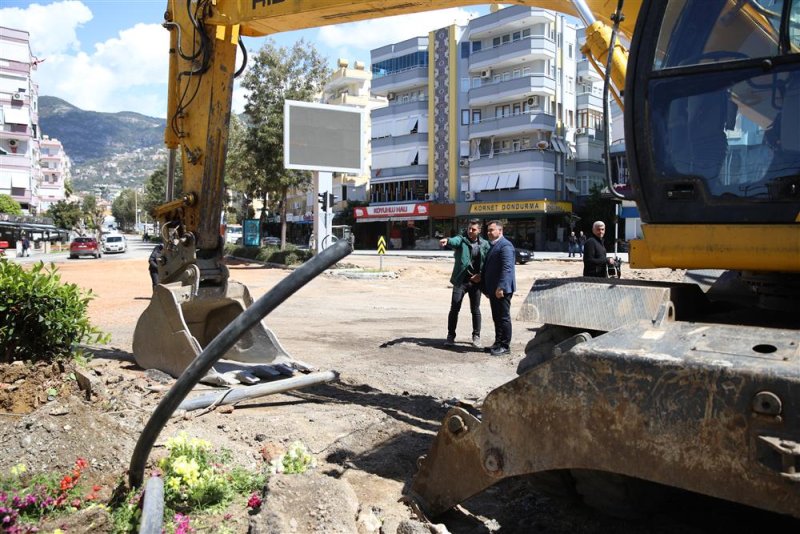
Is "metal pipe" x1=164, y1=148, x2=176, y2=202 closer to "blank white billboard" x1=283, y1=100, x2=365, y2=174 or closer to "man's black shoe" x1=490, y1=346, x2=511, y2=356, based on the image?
"man's black shoe" x1=490, y1=346, x2=511, y2=356

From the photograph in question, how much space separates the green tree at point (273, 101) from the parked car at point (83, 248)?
13.9 metres

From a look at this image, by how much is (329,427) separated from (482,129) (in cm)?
4795

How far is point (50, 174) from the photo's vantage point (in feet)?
328

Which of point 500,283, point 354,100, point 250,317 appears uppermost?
point 354,100

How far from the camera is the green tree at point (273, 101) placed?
32719 millimetres

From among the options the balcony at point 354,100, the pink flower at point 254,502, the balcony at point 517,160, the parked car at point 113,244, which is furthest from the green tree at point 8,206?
the pink flower at point 254,502

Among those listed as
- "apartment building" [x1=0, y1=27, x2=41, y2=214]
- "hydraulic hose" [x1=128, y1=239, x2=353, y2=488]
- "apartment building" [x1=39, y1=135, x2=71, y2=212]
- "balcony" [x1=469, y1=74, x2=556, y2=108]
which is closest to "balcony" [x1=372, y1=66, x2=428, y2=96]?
"balcony" [x1=469, y1=74, x2=556, y2=108]

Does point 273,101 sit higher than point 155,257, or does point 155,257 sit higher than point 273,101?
point 273,101

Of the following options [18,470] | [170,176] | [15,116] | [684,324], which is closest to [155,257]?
[170,176]

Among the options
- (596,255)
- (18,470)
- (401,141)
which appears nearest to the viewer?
(18,470)

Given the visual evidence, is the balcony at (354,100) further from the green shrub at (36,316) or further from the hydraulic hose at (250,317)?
the hydraulic hose at (250,317)

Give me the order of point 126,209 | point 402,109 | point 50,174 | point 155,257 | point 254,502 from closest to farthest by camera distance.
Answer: point 254,502, point 155,257, point 402,109, point 50,174, point 126,209

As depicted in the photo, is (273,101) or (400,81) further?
(400,81)

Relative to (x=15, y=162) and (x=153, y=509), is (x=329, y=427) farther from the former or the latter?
(x=15, y=162)
